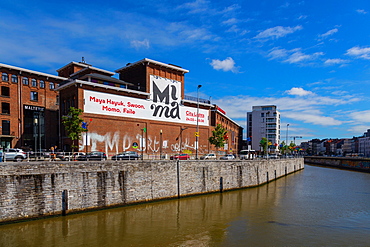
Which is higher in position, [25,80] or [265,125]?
[25,80]

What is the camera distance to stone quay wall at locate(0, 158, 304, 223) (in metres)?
20.0

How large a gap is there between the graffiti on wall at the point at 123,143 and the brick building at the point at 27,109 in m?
11.8

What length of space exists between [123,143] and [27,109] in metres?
21.8

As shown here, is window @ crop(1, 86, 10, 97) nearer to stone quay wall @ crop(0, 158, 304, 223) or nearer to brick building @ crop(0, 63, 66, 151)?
brick building @ crop(0, 63, 66, 151)

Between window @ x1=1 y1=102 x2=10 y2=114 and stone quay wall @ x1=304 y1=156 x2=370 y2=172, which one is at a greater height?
window @ x1=1 y1=102 x2=10 y2=114

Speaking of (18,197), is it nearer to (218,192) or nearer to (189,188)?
(189,188)

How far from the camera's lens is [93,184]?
2397 cm

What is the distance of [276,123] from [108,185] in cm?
13216

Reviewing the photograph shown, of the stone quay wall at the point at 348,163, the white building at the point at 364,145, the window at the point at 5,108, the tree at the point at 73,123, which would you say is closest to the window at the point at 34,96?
the window at the point at 5,108

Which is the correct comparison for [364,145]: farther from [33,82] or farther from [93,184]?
[93,184]

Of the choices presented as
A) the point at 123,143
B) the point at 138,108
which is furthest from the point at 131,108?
the point at 123,143

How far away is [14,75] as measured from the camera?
5341 centimetres

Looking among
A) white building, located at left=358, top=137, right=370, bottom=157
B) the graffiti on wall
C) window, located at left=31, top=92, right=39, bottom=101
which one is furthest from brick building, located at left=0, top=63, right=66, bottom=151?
white building, located at left=358, top=137, right=370, bottom=157

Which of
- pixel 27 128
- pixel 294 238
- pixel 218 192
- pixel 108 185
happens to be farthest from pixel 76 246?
pixel 27 128
